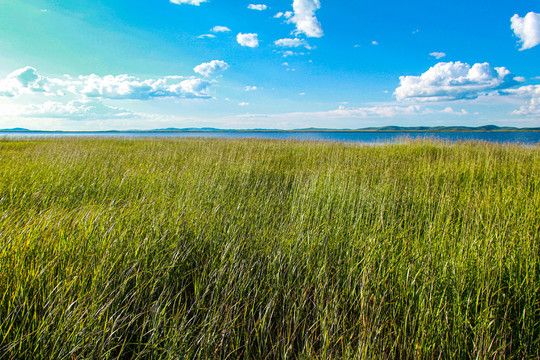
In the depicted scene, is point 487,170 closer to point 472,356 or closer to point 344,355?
point 472,356

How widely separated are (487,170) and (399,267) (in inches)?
230

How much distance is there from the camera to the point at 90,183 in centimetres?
485

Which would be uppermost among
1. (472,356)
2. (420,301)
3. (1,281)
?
(1,281)

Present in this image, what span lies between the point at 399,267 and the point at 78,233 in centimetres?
283

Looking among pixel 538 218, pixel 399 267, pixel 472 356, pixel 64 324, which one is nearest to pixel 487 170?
pixel 538 218

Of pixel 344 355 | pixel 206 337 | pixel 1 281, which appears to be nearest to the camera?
pixel 344 355

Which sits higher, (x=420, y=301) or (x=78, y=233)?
(x=78, y=233)

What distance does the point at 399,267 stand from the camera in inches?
78.7

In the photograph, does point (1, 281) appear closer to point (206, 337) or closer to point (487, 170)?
point (206, 337)

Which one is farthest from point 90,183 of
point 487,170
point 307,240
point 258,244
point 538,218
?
point 487,170

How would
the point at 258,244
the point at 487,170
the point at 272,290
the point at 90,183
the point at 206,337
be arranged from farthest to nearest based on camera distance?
the point at 487,170 → the point at 90,183 → the point at 258,244 → the point at 272,290 → the point at 206,337

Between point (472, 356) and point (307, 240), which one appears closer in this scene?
point (472, 356)

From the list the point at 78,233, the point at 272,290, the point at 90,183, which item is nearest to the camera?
the point at 272,290

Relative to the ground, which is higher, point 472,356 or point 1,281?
point 1,281
